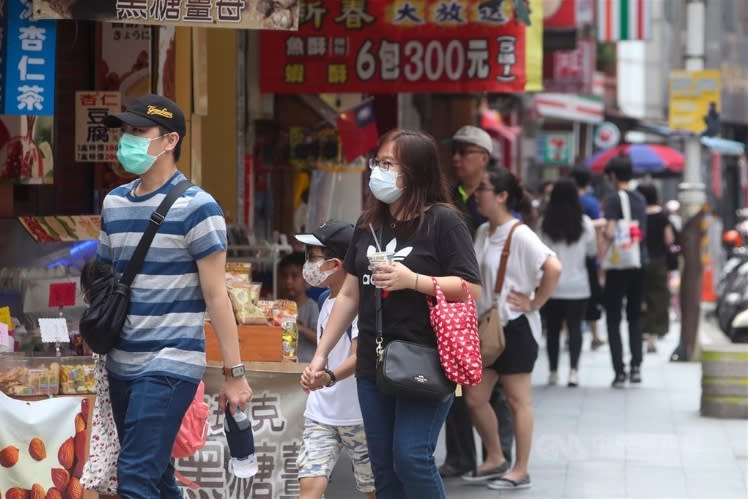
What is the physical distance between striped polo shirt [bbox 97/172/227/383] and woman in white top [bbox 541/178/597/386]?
326 inches

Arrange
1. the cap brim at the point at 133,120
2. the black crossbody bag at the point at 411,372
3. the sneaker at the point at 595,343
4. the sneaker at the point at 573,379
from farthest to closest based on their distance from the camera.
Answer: the sneaker at the point at 595,343, the sneaker at the point at 573,379, the black crossbody bag at the point at 411,372, the cap brim at the point at 133,120

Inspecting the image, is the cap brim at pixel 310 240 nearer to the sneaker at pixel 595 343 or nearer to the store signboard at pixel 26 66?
the store signboard at pixel 26 66

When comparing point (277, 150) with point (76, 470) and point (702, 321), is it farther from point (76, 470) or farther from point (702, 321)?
point (702, 321)

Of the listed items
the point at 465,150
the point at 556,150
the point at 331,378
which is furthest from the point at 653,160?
the point at 331,378

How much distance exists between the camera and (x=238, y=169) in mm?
11625

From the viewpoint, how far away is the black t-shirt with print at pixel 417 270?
19.1ft

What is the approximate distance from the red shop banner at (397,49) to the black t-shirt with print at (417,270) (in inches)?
223

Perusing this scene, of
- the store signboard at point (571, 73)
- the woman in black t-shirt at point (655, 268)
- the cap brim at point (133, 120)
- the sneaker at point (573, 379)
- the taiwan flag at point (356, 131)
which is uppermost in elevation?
the store signboard at point (571, 73)

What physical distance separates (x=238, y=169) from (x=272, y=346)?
4.53 meters

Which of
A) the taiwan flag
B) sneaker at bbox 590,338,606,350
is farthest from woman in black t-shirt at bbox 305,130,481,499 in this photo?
sneaker at bbox 590,338,606,350

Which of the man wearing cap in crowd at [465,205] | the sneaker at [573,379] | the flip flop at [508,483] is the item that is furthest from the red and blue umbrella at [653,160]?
the flip flop at [508,483]

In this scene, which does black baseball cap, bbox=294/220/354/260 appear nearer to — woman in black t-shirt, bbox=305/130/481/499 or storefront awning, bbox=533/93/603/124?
woman in black t-shirt, bbox=305/130/481/499

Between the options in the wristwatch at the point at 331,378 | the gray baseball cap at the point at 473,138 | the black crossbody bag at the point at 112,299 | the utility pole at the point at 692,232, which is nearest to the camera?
the black crossbody bag at the point at 112,299

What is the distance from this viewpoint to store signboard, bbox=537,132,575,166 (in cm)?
3662
